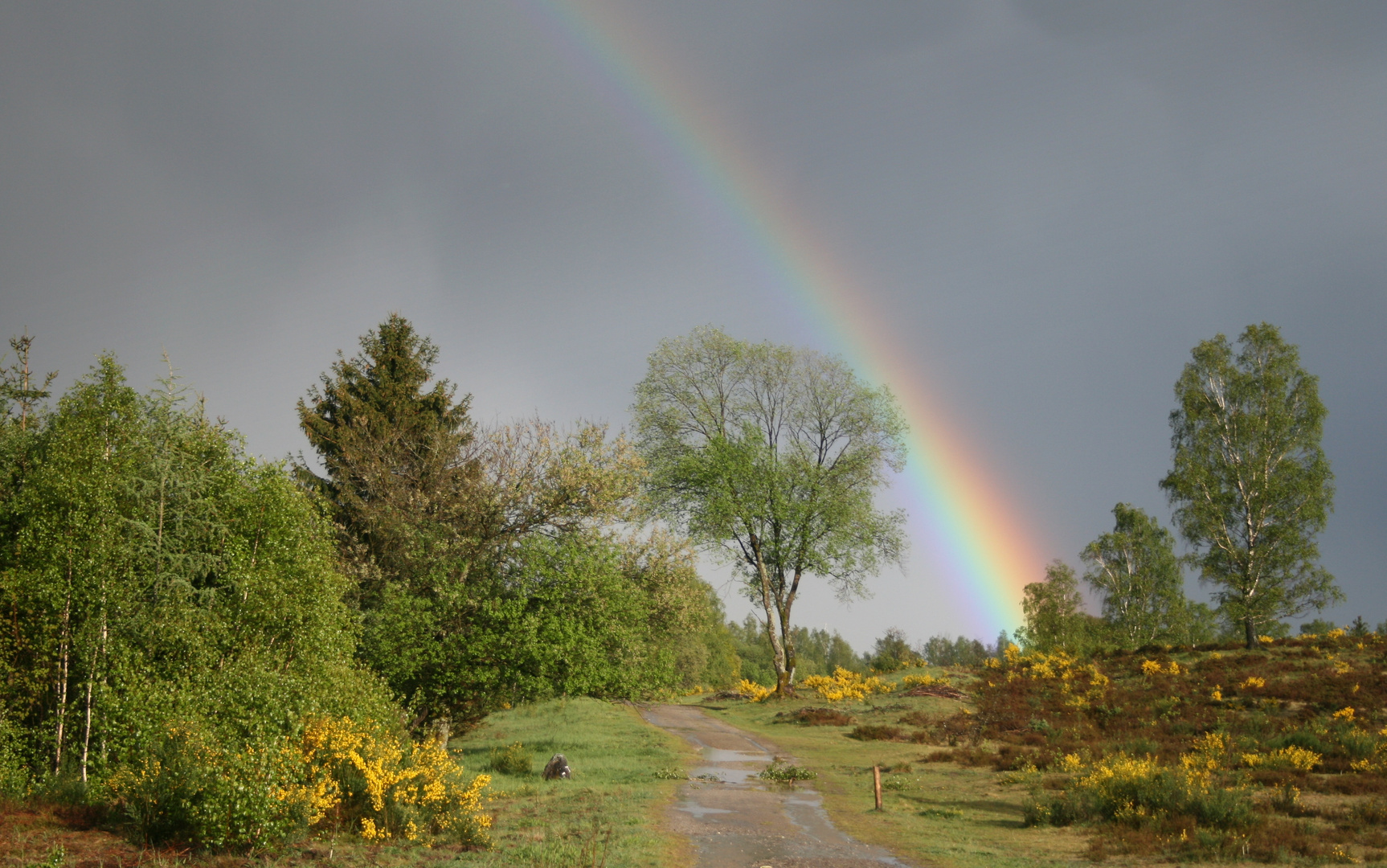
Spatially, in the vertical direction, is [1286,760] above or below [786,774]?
above

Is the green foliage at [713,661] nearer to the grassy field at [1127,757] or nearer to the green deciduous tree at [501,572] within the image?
the grassy field at [1127,757]

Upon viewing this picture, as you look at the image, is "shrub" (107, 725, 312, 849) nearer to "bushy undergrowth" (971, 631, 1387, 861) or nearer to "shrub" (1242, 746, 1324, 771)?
"bushy undergrowth" (971, 631, 1387, 861)

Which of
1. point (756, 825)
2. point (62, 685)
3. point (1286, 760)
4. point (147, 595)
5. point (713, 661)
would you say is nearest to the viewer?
point (62, 685)

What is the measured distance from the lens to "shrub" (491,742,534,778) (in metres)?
21.1

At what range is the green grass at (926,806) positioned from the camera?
14117mm

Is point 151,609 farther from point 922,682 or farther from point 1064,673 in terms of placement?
point 922,682

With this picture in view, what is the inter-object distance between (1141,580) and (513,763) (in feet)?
199

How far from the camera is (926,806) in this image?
18750 mm

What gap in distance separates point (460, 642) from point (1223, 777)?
19484 mm

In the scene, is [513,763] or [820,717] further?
[820,717]

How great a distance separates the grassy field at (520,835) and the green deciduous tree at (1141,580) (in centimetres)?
5394

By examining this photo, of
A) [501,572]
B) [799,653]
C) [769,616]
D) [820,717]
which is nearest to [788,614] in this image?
[769,616]

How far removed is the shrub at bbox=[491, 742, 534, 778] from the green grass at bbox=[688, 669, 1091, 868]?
24.8 feet

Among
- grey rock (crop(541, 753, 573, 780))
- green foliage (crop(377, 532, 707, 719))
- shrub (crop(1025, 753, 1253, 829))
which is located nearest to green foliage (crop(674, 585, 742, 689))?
green foliage (crop(377, 532, 707, 719))
